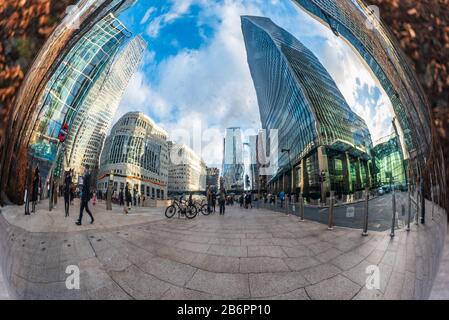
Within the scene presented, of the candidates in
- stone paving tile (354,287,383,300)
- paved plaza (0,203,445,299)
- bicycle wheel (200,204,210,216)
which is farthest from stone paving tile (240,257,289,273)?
stone paving tile (354,287,383,300)

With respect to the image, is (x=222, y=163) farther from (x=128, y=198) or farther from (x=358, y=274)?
(x=358, y=274)

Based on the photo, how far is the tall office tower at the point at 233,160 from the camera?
86 centimetres

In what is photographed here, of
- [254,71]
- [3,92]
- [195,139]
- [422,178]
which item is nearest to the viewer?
[195,139]

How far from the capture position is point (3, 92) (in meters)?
1.31

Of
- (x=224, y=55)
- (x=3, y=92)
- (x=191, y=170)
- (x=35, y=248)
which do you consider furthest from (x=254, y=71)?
(x=3, y=92)

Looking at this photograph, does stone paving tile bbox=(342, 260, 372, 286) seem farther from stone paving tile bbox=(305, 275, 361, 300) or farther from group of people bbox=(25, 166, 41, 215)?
group of people bbox=(25, 166, 41, 215)

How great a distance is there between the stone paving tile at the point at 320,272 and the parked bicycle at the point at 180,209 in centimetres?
49


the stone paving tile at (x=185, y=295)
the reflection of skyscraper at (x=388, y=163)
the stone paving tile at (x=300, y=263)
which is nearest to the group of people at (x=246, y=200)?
the stone paving tile at (x=300, y=263)

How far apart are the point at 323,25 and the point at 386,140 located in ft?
1.98

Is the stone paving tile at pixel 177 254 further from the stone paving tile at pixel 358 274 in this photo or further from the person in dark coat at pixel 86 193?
the stone paving tile at pixel 358 274

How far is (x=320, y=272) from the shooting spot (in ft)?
2.76

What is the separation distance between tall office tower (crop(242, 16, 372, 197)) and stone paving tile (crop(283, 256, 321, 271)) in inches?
9.8

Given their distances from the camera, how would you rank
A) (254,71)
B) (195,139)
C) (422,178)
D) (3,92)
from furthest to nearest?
(3,92) < (422,178) < (254,71) < (195,139)

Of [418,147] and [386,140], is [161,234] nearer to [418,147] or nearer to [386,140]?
[386,140]
